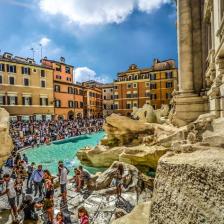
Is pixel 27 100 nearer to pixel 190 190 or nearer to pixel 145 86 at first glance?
pixel 145 86

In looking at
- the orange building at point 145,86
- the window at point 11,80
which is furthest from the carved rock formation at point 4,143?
the orange building at point 145,86

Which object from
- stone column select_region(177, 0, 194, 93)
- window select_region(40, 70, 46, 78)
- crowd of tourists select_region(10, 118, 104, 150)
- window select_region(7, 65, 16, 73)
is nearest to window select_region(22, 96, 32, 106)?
window select_region(7, 65, 16, 73)

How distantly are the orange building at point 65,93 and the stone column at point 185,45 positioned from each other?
35.1m

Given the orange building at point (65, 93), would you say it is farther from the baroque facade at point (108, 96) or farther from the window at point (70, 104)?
the baroque facade at point (108, 96)

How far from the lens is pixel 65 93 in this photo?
161ft

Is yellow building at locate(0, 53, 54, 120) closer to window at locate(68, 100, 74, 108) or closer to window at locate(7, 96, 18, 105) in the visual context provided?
window at locate(7, 96, 18, 105)

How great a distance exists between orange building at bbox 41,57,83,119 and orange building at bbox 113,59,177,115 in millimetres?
9863

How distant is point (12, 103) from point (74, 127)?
34.8ft

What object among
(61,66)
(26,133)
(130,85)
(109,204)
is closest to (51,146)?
(26,133)

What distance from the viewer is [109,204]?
7.73m

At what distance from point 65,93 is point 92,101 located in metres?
13.5

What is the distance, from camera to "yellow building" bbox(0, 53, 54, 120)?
37.6 metres

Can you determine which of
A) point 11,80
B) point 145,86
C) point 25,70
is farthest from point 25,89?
point 145,86

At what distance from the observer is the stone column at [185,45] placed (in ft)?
43.4
